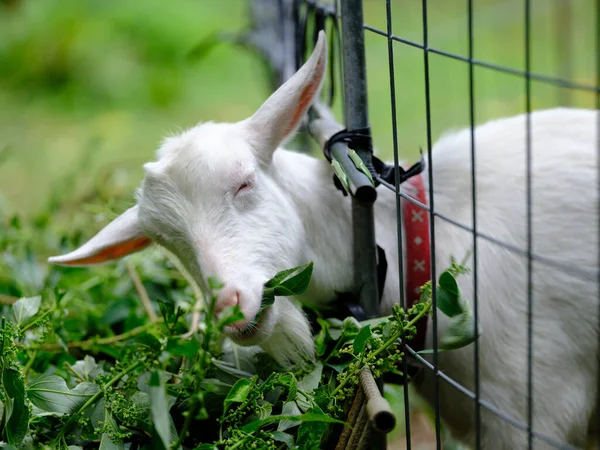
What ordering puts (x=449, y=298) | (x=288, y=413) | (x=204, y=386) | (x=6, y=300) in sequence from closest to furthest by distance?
(x=449, y=298)
(x=288, y=413)
(x=204, y=386)
(x=6, y=300)

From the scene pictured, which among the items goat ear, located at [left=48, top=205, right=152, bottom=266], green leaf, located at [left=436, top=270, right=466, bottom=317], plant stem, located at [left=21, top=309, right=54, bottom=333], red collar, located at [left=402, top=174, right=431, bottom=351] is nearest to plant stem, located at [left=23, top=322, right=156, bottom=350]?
goat ear, located at [left=48, top=205, right=152, bottom=266]

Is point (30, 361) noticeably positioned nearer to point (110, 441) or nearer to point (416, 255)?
point (110, 441)

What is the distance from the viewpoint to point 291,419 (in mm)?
1408

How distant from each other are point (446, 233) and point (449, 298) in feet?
1.63

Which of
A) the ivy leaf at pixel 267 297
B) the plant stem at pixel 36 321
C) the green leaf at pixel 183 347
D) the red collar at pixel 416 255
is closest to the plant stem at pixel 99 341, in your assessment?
the plant stem at pixel 36 321

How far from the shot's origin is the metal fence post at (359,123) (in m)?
1.67

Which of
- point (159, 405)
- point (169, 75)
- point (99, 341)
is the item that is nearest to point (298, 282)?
point (159, 405)

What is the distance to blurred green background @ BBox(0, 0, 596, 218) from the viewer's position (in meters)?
5.96

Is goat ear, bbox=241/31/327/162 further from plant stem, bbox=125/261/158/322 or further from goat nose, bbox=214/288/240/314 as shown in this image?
plant stem, bbox=125/261/158/322

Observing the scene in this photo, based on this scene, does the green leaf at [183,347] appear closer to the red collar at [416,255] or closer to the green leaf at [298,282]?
the green leaf at [298,282]

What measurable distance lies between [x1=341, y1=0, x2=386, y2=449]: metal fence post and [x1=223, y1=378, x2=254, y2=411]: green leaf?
1.06 feet

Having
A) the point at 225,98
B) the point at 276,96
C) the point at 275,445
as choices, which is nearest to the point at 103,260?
the point at 276,96

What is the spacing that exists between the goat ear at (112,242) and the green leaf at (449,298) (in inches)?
31.6

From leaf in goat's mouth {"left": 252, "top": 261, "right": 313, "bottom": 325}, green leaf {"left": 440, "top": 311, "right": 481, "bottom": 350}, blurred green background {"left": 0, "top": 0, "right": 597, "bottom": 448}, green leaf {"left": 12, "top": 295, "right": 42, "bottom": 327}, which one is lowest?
blurred green background {"left": 0, "top": 0, "right": 597, "bottom": 448}
